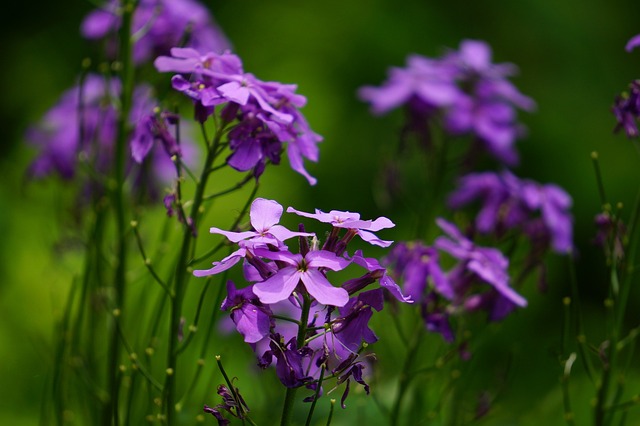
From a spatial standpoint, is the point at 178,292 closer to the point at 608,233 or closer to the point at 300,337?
the point at 300,337

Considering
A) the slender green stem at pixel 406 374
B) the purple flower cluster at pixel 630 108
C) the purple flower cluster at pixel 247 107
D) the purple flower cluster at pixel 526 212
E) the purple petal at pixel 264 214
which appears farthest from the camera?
the purple flower cluster at pixel 526 212

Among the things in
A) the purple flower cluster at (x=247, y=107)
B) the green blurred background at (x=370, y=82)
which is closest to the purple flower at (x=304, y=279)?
the purple flower cluster at (x=247, y=107)

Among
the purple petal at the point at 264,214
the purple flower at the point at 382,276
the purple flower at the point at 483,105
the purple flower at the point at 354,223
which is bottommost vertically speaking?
the purple flower at the point at 382,276

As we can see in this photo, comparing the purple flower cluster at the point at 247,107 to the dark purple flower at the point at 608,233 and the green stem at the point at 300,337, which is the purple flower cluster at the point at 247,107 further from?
the dark purple flower at the point at 608,233

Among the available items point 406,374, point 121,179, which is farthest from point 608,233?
point 121,179

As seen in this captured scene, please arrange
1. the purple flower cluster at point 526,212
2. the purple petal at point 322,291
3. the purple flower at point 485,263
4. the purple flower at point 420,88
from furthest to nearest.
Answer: the purple flower at point 420,88 < the purple flower cluster at point 526,212 < the purple flower at point 485,263 < the purple petal at point 322,291

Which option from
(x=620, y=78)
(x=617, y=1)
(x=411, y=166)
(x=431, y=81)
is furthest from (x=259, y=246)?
(x=617, y=1)

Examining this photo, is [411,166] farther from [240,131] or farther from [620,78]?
[240,131]
